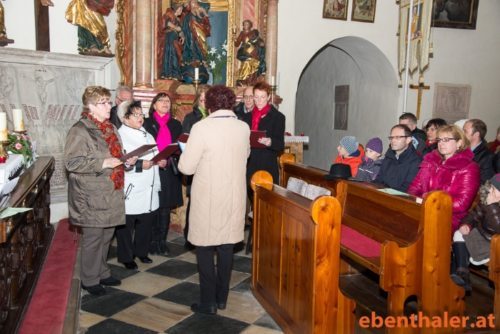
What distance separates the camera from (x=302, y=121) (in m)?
12.0

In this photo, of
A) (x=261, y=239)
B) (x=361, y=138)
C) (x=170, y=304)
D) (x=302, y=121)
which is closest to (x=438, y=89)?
(x=361, y=138)

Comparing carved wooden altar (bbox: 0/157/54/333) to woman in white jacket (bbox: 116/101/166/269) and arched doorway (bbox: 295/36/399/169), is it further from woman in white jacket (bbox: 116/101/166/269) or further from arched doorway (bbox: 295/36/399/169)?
arched doorway (bbox: 295/36/399/169)

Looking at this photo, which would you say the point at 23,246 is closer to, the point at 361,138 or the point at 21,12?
the point at 21,12

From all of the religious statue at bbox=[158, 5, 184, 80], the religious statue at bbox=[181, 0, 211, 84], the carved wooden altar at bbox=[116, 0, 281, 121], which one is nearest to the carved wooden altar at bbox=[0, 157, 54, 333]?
the carved wooden altar at bbox=[116, 0, 281, 121]

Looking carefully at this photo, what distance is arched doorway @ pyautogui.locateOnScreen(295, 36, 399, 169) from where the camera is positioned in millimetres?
9375

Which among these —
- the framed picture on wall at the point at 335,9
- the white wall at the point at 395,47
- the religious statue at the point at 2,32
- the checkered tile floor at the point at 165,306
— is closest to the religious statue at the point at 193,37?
the white wall at the point at 395,47

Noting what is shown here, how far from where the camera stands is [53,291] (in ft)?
12.9

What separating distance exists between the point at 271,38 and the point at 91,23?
9.21 feet

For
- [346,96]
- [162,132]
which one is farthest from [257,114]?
[346,96]

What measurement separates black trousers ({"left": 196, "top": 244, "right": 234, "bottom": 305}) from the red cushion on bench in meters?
0.82

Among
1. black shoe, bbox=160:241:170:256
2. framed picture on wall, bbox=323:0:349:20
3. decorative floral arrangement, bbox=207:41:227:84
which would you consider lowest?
black shoe, bbox=160:241:170:256

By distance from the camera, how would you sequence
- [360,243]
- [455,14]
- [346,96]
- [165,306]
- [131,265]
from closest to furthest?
1. [360,243]
2. [165,306]
3. [131,265]
4. [455,14]
5. [346,96]

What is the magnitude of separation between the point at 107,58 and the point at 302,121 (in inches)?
244

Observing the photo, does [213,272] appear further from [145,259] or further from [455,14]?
[455,14]
